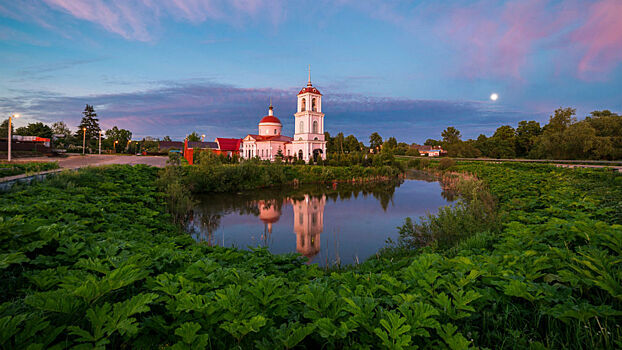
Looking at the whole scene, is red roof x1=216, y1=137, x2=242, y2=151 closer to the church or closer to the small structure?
the small structure

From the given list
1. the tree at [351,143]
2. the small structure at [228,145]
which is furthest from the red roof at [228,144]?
the tree at [351,143]

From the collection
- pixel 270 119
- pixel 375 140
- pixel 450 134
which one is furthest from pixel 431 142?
pixel 270 119

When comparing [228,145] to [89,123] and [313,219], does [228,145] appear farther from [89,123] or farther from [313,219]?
[313,219]

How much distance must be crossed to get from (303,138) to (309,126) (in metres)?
2.49

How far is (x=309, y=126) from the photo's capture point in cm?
5328

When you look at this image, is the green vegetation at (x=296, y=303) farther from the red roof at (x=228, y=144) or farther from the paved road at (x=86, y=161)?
the red roof at (x=228, y=144)

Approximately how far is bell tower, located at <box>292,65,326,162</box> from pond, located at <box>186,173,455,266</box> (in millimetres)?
25697

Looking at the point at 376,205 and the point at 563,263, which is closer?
the point at 563,263

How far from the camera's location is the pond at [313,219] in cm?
1129

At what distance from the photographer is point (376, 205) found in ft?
69.8

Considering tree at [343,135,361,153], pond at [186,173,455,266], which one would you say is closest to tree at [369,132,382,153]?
tree at [343,135,361,153]

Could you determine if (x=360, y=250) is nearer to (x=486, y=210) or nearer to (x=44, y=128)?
(x=486, y=210)

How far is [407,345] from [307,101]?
5460 cm

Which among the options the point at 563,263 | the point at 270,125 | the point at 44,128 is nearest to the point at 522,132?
the point at 270,125
